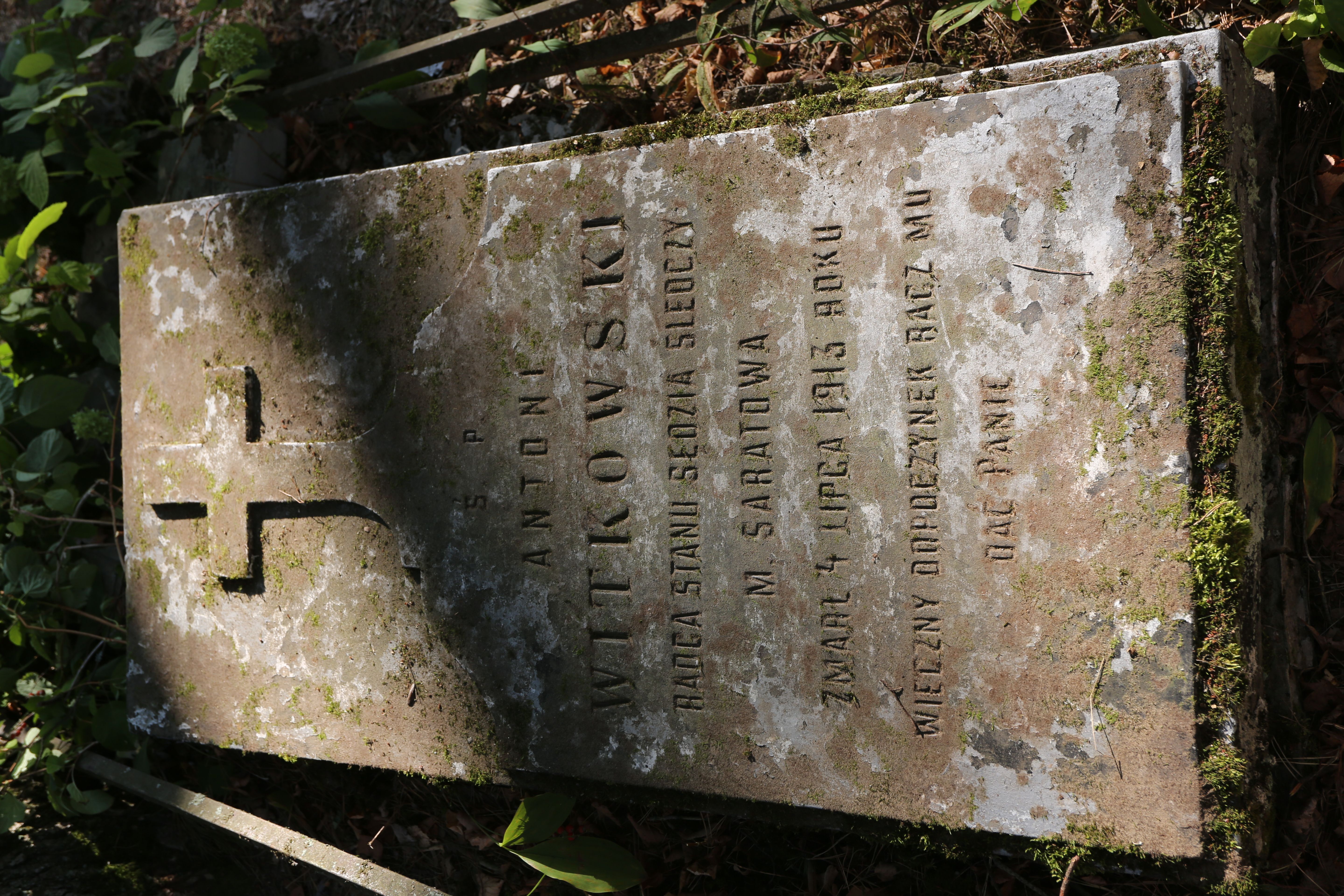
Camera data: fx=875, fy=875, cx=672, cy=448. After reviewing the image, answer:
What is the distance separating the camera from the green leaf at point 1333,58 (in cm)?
230

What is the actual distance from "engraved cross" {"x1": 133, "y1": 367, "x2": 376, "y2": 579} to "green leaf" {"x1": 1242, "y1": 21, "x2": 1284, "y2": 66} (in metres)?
2.75

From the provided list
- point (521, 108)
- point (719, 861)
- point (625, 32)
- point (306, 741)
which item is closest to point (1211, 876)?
point (719, 861)

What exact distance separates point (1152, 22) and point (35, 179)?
409cm

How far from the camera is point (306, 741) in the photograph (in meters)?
2.79

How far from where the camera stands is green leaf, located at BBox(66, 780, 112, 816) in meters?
3.28

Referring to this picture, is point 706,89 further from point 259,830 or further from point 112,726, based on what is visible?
point 112,726

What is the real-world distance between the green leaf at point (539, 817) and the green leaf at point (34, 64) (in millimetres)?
3344

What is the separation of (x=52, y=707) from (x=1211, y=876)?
3.98 metres

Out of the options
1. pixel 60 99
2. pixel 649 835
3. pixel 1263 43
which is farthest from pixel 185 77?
pixel 1263 43

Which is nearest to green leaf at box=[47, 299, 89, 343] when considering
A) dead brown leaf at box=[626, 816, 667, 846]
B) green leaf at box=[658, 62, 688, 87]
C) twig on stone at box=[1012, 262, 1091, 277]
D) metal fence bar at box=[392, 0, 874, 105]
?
metal fence bar at box=[392, 0, 874, 105]

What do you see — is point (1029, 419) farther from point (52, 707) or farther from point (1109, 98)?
point (52, 707)

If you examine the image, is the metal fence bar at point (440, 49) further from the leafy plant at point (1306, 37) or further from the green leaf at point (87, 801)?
the green leaf at point (87, 801)

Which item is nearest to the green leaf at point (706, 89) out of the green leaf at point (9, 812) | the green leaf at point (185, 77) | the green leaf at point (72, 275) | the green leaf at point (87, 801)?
the green leaf at point (185, 77)

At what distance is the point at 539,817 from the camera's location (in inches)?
105
